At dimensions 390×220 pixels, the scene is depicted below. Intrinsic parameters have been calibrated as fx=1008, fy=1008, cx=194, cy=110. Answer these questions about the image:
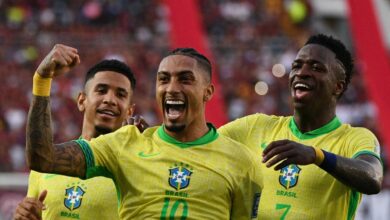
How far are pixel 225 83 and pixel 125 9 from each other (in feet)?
12.5

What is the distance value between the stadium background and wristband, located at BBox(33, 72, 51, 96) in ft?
28.2

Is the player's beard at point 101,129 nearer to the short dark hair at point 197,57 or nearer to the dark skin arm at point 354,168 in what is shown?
the short dark hair at point 197,57

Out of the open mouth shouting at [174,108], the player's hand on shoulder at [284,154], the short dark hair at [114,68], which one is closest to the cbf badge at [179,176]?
the open mouth shouting at [174,108]

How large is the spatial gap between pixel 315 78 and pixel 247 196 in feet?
3.53

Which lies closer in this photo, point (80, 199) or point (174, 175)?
point (174, 175)

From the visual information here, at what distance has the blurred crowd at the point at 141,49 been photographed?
58.2 ft

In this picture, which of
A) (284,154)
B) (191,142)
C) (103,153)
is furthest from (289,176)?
(103,153)

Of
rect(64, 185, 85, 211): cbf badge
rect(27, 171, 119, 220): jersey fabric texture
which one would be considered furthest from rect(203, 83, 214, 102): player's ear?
rect(64, 185, 85, 211): cbf badge

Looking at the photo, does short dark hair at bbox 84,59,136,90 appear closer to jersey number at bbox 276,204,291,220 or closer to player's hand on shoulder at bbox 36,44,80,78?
jersey number at bbox 276,204,291,220

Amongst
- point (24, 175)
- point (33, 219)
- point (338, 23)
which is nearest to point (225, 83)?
point (24, 175)

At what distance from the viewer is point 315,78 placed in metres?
6.28

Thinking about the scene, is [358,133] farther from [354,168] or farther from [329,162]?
[329,162]

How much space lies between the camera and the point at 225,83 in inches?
774

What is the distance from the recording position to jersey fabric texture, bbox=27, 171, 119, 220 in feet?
21.9
